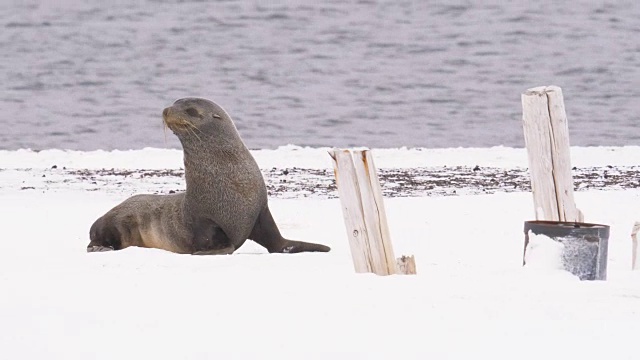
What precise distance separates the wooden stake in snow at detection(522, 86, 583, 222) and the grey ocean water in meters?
13.6

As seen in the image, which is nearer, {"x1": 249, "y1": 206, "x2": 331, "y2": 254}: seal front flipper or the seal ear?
{"x1": 249, "y1": 206, "x2": 331, "y2": 254}: seal front flipper

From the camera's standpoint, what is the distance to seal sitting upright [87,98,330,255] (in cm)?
840

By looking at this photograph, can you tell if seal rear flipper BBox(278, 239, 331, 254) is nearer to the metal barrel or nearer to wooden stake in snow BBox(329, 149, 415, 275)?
wooden stake in snow BBox(329, 149, 415, 275)

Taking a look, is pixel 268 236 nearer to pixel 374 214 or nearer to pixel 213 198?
pixel 213 198

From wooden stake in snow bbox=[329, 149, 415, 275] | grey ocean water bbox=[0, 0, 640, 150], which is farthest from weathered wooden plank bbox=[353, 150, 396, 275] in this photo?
grey ocean water bbox=[0, 0, 640, 150]

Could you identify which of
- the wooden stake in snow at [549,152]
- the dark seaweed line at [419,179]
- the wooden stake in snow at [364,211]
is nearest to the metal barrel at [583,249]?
the wooden stake in snow at [549,152]

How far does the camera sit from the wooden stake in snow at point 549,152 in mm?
7012

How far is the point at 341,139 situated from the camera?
22.0 m

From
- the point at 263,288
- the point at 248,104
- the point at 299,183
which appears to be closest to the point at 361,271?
the point at 263,288

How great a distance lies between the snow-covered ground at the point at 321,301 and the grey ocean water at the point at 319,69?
39.6 ft

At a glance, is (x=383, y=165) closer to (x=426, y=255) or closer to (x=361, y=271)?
(x=426, y=255)

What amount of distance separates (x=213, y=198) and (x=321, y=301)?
2.69 m

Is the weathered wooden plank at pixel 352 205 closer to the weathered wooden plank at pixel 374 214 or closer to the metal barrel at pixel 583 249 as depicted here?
the weathered wooden plank at pixel 374 214

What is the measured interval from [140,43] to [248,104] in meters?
8.41
